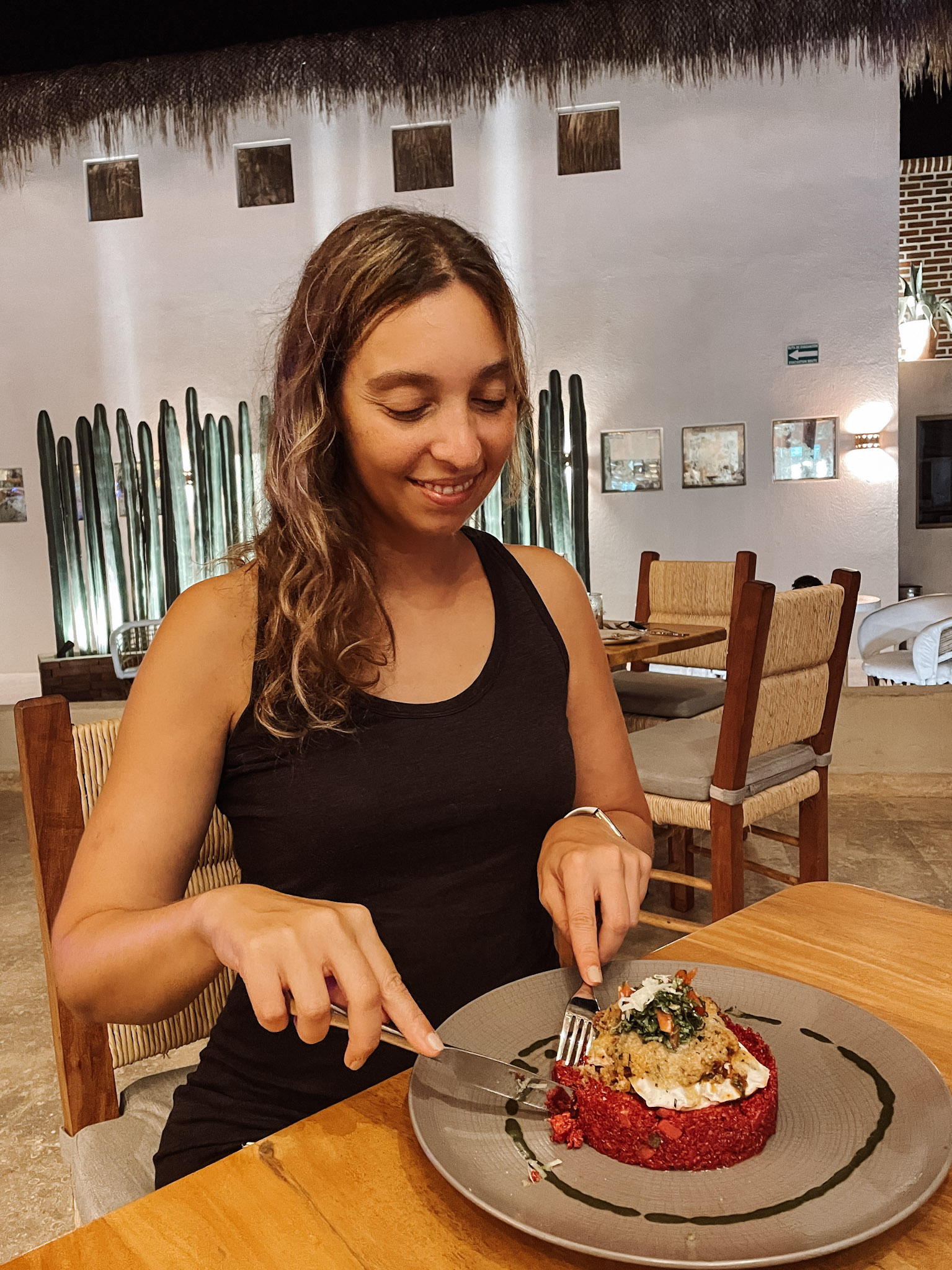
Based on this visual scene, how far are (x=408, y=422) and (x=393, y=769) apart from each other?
13.8 inches

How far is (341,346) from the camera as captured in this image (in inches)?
38.5

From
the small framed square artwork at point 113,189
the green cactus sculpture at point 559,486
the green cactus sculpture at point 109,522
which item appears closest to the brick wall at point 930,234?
the green cactus sculpture at point 559,486

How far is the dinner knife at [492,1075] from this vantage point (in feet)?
2.12

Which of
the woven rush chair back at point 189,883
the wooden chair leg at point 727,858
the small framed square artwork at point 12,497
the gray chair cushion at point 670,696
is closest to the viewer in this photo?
the woven rush chair back at point 189,883

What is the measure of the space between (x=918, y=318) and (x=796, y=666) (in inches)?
292

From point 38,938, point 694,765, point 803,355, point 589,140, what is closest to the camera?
point 694,765

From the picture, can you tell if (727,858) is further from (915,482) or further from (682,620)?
(915,482)

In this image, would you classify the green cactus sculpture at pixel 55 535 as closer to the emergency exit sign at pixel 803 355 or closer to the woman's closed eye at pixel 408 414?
the emergency exit sign at pixel 803 355

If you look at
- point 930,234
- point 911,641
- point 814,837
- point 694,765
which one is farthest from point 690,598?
point 930,234

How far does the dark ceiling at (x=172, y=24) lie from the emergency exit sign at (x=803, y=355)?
3.22m

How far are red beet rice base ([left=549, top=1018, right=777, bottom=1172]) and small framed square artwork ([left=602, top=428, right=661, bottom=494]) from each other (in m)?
7.11

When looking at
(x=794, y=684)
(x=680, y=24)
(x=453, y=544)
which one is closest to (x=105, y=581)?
(x=680, y=24)

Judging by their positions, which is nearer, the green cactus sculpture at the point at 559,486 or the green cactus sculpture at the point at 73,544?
the green cactus sculpture at the point at 559,486

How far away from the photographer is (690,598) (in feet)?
13.6
